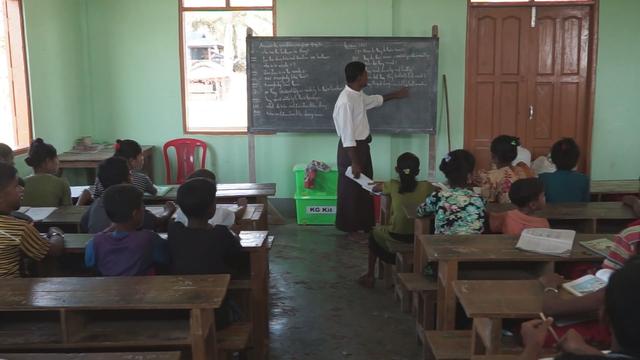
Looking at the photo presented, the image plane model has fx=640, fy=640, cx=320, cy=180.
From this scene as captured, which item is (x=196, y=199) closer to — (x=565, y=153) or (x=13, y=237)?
(x=13, y=237)

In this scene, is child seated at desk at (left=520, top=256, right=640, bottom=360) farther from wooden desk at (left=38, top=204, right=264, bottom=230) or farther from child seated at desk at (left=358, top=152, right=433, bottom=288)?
child seated at desk at (left=358, top=152, right=433, bottom=288)

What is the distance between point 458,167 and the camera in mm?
3420

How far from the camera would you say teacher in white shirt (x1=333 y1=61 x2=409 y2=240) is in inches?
210

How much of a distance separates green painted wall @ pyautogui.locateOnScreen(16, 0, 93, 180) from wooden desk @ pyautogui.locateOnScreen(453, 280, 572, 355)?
4325mm

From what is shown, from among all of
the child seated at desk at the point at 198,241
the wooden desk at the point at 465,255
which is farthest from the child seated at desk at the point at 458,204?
the child seated at desk at the point at 198,241

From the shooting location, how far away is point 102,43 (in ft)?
21.5

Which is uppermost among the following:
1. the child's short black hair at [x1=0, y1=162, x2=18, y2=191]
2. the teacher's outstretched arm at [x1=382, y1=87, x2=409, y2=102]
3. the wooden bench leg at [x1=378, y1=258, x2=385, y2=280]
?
→ the teacher's outstretched arm at [x1=382, y1=87, x2=409, y2=102]

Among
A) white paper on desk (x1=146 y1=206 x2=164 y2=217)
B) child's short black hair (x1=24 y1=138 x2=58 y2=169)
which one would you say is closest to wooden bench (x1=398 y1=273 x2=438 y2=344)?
white paper on desk (x1=146 y1=206 x2=164 y2=217)

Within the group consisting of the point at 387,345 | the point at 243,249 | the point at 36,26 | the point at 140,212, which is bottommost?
the point at 387,345

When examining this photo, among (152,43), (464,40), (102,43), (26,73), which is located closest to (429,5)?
(464,40)

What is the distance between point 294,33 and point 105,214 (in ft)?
11.9

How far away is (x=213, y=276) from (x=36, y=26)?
4.15 metres

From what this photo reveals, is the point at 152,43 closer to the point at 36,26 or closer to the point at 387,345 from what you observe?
the point at 36,26

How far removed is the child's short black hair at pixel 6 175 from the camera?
9.21 feet
